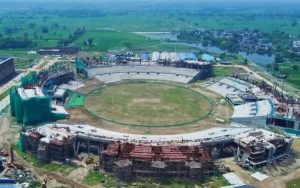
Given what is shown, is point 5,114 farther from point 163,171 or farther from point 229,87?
point 229,87

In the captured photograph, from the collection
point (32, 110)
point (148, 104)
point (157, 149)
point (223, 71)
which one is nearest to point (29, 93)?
point (32, 110)

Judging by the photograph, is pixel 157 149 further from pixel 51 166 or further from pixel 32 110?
pixel 32 110

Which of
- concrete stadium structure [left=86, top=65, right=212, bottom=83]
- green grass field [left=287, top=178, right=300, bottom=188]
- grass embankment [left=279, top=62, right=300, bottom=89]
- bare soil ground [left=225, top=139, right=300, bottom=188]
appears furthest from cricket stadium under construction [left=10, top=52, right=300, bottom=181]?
grass embankment [left=279, top=62, right=300, bottom=89]

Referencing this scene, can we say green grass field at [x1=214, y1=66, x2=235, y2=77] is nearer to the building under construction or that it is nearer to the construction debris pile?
the building under construction

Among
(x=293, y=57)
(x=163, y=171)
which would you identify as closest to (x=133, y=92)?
(x=163, y=171)

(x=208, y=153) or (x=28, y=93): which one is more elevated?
(x=28, y=93)
